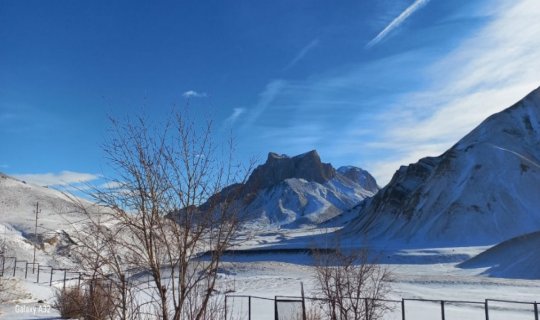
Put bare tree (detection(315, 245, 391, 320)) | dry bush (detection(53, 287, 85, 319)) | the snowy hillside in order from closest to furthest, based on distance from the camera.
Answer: bare tree (detection(315, 245, 391, 320))
dry bush (detection(53, 287, 85, 319))
the snowy hillside

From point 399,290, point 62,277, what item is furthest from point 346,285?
point 62,277

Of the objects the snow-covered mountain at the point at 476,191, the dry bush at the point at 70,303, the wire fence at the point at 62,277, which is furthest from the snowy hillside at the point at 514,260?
the dry bush at the point at 70,303

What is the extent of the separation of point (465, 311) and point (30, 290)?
65.3 feet

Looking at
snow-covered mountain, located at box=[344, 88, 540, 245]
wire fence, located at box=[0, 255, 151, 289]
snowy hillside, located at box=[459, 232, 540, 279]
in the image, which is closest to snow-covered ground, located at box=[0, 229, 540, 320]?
wire fence, located at box=[0, 255, 151, 289]

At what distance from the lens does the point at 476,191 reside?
107500 mm

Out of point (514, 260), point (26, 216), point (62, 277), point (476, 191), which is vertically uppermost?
point (476, 191)

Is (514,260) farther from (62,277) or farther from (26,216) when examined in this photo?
Result: (26,216)

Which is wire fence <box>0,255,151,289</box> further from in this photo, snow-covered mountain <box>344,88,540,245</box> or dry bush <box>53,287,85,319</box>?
snow-covered mountain <box>344,88,540,245</box>

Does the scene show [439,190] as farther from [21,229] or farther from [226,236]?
[226,236]

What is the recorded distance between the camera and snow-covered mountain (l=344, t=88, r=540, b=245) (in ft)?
331

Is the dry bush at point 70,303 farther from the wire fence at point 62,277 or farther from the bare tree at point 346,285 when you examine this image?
the bare tree at point 346,285

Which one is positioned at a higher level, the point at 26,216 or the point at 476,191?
the point at 476,191

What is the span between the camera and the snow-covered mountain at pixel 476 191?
331ft

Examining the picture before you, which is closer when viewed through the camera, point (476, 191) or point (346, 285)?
point (346, 285)
